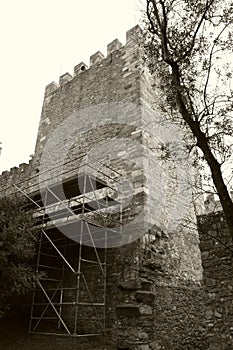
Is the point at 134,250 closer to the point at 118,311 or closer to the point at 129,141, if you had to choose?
the point at 118,311

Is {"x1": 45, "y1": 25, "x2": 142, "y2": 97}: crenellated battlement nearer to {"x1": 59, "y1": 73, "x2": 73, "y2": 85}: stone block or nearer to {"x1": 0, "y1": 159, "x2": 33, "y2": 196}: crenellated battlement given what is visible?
{"x1": 59, "y1": 73, "x2": 73, "y2": 85}: stone block

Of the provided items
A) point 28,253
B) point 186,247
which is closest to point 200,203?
point 186,247

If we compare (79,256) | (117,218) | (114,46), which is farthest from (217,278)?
(114,46)

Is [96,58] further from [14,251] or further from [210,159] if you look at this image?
[210,159]

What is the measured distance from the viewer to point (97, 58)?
33.1 feet

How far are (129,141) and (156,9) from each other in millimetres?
3216

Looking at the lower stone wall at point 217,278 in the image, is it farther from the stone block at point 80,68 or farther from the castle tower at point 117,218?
the stone block at point 80,68

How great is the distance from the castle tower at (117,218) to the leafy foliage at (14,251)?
1.44 ft

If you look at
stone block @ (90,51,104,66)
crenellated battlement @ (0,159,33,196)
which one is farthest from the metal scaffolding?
stone block @ (90,51,104,66)

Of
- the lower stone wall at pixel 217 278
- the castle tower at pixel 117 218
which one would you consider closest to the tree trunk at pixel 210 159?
the lower stone wall at pixel 217 278

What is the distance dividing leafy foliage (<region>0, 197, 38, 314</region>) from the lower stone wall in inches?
124

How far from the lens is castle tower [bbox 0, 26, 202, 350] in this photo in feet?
18.8

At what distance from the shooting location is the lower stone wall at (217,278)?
12.8 ft

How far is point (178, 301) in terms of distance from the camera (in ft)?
20.8
